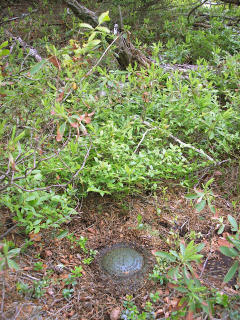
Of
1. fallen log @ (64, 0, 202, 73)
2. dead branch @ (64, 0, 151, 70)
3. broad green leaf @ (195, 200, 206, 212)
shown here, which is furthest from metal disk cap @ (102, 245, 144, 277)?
dead branch @ (64, 0, 151, 70)

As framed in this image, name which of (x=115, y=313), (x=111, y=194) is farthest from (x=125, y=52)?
(x=115, y=313)

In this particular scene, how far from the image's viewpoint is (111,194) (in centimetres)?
297

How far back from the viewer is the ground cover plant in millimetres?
2064

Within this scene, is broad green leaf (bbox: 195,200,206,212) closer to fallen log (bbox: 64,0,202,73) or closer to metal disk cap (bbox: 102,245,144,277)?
metal disk cap (bbox: 102,245,144,277)

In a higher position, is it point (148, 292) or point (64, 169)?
point (64, 169)

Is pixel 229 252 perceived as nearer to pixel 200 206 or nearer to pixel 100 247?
pixel 200 206

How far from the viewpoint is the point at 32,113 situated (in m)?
3.36

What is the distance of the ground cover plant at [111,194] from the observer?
6.77 ft

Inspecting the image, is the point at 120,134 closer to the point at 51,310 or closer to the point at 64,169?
the point at 64,169

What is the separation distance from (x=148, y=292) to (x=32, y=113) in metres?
2.23

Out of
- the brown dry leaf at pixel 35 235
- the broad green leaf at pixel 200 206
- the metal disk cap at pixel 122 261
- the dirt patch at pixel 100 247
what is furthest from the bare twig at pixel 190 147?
the brown dry leaf at pixel 35 235

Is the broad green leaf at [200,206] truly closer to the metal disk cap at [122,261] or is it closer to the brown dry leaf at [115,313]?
the metal disk cap at [122,261]

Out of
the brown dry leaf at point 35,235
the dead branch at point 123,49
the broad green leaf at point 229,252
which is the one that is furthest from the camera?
the dead branch at point 123,49

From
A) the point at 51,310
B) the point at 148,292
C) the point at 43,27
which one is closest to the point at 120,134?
the point at 148,292
